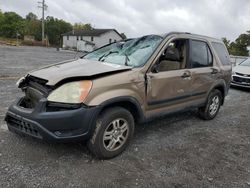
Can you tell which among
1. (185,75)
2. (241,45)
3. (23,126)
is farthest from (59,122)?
(241,45)

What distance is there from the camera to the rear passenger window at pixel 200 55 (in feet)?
16.7

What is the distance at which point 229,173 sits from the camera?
3.62m

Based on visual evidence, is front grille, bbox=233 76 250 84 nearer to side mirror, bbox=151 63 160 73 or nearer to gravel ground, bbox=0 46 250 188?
gravel ground, bbox=0 46 250 188

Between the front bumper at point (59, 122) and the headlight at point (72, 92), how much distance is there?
0.38 ft

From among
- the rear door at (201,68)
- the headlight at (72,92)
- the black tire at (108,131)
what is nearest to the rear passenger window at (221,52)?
the rear door at (201,68)

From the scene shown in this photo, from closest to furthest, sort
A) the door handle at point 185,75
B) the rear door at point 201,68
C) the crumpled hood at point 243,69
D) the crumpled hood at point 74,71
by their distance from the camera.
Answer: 1. the crumpled hood at point 74,71
2. the door handle at point 185,75
3. the rear door at point 201,68
4. the crumpled hood at point 243,69

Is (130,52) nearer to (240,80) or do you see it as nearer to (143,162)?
(143,162)

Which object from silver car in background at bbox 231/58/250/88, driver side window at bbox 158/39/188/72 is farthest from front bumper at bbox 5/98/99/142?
silver car in background at bbox 231/58/250/88

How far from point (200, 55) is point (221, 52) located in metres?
1.11

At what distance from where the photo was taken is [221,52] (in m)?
6.15

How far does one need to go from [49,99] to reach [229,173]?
A: 2.63 meters

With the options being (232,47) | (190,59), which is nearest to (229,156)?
(190,59)

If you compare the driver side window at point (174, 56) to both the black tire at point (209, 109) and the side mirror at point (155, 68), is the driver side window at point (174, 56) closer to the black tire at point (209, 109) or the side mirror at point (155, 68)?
the side mirror at point (155, 68)

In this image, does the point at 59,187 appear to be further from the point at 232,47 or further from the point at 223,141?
the point at 232,47
